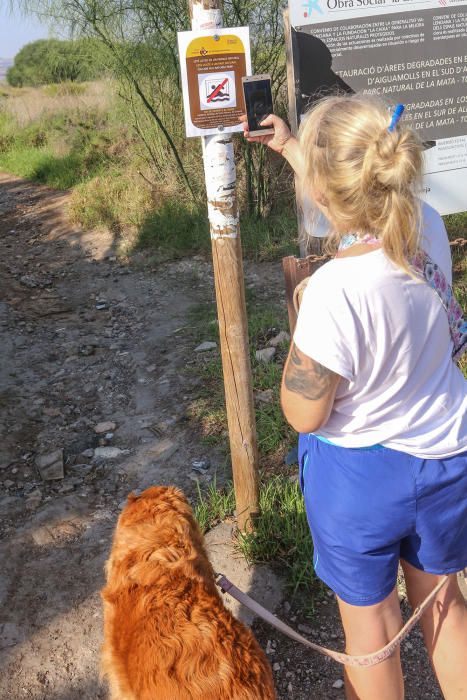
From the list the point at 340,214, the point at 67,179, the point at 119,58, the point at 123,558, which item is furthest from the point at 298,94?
A: the point at 67,179

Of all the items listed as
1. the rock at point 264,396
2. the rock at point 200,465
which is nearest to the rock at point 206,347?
the rock at point 264,396

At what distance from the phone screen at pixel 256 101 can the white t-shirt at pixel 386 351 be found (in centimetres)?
78

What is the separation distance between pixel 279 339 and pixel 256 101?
2.95m

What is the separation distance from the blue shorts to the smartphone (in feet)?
3.55

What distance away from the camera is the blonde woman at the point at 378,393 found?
4.51 feet

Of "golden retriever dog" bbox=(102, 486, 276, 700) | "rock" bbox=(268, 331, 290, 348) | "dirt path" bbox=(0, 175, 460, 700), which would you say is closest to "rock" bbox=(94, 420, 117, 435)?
"dirt path" bbox=(0, 175, 460, 700)

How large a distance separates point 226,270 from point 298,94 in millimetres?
1278

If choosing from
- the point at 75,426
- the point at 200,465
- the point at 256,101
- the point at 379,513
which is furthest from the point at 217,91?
the point at 75,426

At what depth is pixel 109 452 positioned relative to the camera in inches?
158

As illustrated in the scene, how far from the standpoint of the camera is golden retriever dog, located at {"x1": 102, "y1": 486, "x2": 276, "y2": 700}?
66.0 inches

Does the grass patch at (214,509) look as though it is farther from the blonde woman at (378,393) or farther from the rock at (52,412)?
the rock at (52,412)

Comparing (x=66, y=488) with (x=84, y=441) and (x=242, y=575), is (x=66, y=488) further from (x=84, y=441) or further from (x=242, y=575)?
(x=242, y=575)

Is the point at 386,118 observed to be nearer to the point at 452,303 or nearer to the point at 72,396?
the point at 452,303

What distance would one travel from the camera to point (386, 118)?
1.38 meters
